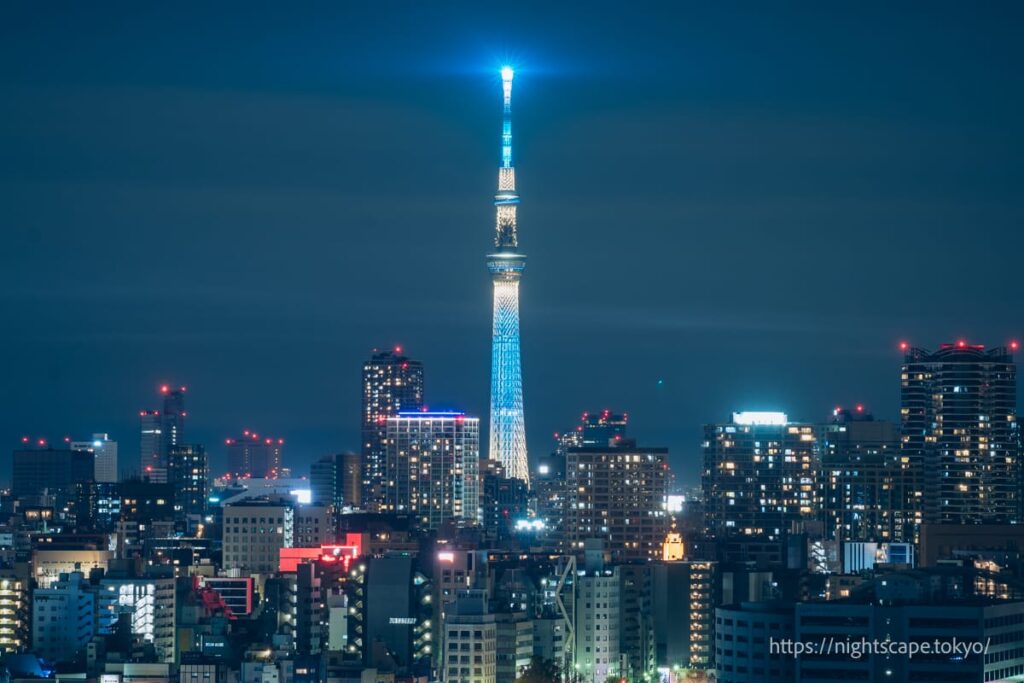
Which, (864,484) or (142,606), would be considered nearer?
(142,606)

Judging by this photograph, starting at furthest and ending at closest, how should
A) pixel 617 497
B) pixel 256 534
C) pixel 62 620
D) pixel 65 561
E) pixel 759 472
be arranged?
pixel 759 472
pixel 617 497
pixel 256 534
pixel 65 561
pixel 62 620

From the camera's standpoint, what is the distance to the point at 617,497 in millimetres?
96750

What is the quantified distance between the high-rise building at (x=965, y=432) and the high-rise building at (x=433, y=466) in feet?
63.4

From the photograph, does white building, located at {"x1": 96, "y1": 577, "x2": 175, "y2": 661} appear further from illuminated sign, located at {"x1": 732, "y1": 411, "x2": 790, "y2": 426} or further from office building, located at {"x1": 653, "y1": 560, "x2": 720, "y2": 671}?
illuminated sign, located at {"x1": 732, "y1": 411, "x2": 790, "y2": 426}

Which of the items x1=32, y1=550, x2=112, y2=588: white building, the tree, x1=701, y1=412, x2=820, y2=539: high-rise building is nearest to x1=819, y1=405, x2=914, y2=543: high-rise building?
x1=701, y1=412, x2=820, y2=539: high-rise building

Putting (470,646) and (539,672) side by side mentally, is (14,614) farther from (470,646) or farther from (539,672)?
(539,672)

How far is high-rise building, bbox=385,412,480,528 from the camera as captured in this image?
115312mm

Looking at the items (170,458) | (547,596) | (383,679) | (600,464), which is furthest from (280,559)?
(170,458)

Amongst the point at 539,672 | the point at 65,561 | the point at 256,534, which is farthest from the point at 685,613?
the point at 256,534

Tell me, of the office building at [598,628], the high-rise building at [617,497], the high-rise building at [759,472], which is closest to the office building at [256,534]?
the high-rise building at [617,497]

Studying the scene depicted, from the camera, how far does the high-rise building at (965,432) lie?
10106 centimetres

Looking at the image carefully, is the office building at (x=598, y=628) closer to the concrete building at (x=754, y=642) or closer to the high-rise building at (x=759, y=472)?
the concrete building at (x=754, y=642)

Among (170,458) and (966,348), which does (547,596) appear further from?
(170,458)

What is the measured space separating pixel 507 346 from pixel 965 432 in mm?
20479
